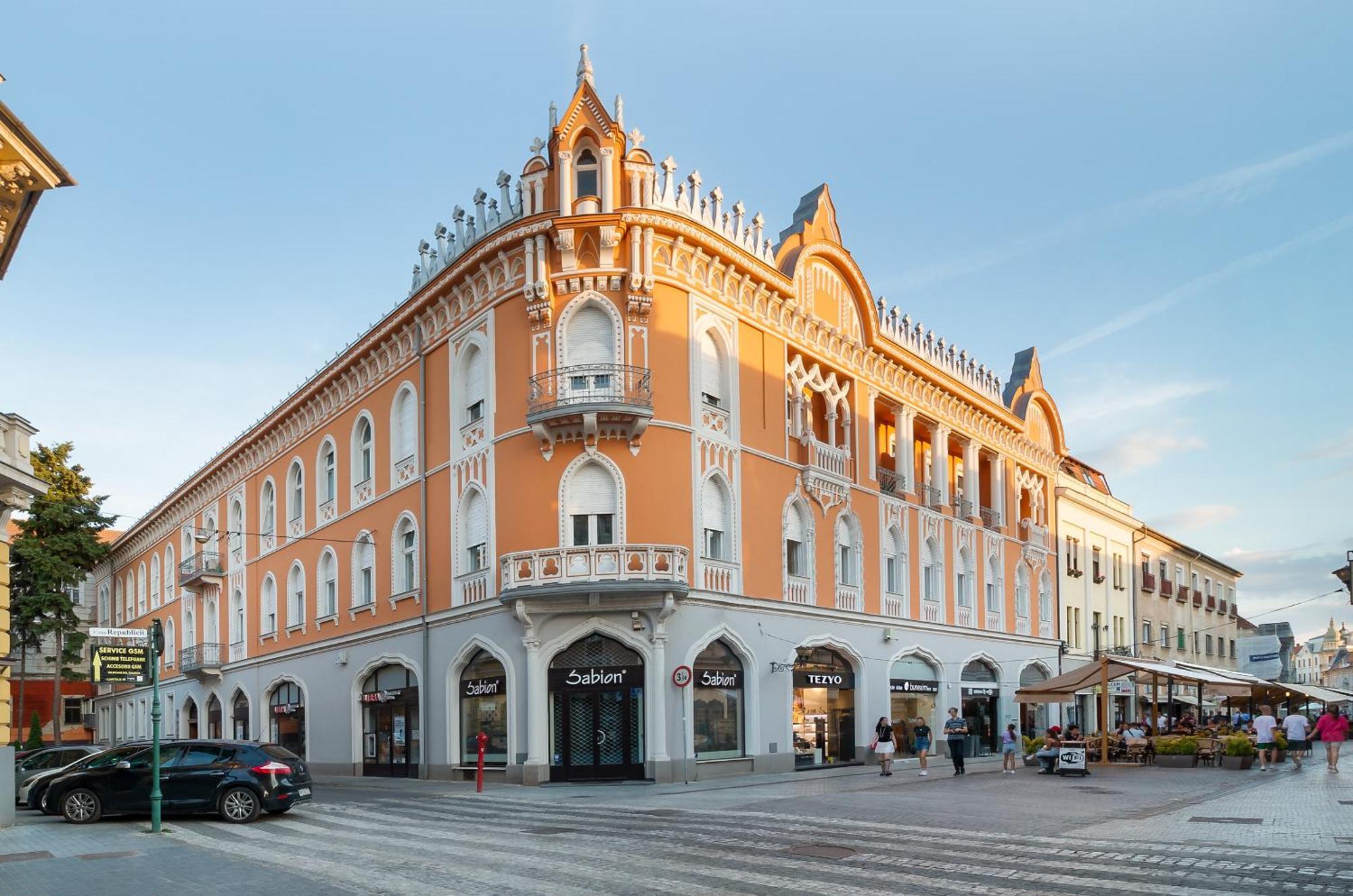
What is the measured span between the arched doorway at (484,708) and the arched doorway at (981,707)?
56.1 ft

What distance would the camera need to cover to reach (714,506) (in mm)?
28906

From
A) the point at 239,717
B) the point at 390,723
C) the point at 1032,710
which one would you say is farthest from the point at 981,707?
the point at 239,717

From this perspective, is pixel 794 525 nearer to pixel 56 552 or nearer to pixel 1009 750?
pixel 1009 750

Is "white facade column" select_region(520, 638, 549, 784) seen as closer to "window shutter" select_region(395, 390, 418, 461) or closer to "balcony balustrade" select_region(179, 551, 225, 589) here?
"window shutter" select_region(395, 390, 418, 461)

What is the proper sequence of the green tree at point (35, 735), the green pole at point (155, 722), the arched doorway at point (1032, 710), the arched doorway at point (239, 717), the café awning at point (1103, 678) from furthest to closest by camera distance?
the green tree at point (35, 735)
the arched doorway at point (239, 717)
the arched doorway at point (1032, 710)
the café awning at point (1103, 678)
the green pole at point (155, 722)

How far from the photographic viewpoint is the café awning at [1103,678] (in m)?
30.7

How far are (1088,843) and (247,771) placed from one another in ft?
42.0

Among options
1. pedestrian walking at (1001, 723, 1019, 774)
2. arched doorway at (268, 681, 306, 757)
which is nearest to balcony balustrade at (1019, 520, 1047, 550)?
pedestrian walking at (1001, 723, 1019, 774)

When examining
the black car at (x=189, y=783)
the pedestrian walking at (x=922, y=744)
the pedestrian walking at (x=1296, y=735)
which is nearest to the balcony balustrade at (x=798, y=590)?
the pedestrian walking at (x=922, y=744)

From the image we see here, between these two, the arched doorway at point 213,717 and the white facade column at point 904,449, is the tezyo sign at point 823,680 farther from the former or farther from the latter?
the arched doorway at point 213,717

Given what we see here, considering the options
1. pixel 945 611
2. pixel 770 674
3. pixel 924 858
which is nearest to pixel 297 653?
pixel 770 674

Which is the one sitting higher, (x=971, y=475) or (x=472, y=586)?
(x=971, y=475)

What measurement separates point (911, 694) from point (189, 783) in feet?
74.6

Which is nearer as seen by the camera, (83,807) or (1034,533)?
(83,807)
